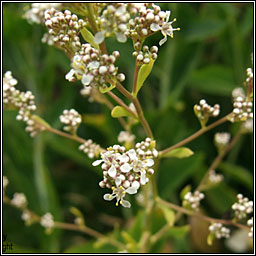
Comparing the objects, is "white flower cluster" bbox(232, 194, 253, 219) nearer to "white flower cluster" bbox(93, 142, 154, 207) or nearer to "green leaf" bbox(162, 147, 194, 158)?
"green leaf" bbox(162, 147, 194, 158)

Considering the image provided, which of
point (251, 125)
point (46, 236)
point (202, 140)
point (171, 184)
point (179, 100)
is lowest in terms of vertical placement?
point (46, 236)

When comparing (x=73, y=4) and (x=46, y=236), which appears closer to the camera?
(x=73, y=4)

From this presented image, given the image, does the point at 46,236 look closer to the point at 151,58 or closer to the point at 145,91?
the point at 145,91

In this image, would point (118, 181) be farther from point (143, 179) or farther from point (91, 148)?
point (91, 148)

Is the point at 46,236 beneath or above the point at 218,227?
above

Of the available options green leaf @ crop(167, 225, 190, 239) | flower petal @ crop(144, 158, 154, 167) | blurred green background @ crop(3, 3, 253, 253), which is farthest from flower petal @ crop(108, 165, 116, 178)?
blurred green background @ crop(3, 3, 253, 253)

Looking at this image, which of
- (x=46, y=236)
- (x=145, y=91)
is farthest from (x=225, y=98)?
(x=46, y=236)
